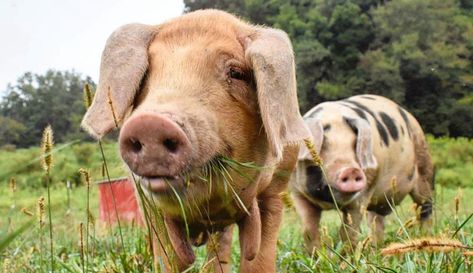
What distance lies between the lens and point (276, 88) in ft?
9.34

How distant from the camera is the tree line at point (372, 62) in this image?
135ft

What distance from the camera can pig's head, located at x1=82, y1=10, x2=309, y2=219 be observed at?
250 centimetres

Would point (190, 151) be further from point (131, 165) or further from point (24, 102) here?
point (24, 102)

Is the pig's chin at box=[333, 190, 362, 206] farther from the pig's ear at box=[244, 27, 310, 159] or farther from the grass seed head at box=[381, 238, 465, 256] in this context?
the grass seed head at box=[381, 238, 465, 256]

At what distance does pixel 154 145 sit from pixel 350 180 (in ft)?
14.0

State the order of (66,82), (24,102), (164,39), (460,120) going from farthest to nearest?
1. (66,82)
2. (24,102)
3. (460,120)
4. (164,39)

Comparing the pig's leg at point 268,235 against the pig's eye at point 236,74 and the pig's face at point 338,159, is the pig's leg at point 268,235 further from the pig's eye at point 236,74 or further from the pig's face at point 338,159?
the pig's face at point 338,159

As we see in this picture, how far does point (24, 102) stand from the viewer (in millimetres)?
53156

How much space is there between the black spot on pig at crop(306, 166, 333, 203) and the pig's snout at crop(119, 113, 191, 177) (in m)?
4.36

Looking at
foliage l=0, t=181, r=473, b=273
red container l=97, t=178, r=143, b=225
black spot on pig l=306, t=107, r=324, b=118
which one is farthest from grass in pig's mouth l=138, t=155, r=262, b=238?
black spot on pig l=306, t=107, r=324, b=118

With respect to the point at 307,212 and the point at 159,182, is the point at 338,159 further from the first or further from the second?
the point at 159,182

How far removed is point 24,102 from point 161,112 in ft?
175

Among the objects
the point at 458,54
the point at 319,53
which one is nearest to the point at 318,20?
the point at 319,53

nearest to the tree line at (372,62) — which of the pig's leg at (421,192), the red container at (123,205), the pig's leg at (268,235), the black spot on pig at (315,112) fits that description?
the red container at (123,205)
